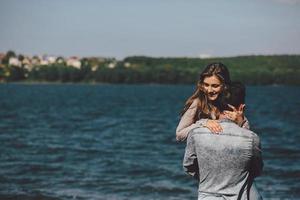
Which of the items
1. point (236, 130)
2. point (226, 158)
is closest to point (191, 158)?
point (226, 158)

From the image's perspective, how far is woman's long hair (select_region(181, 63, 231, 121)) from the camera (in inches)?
147

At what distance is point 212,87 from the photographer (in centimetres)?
376

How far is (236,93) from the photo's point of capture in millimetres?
3725

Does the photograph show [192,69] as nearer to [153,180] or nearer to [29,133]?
[29,133]

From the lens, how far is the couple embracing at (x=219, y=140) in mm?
3508

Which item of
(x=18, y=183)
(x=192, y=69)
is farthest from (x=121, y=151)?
(x=192, y=69)

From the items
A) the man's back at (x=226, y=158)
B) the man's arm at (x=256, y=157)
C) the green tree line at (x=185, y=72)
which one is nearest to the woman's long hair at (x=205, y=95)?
the man's back at (x=226, y=158)

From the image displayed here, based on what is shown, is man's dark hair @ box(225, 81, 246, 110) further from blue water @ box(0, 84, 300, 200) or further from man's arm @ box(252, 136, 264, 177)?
blue water @ box(0, 84, 300, 200)

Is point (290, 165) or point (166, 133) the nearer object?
point (290, 165)

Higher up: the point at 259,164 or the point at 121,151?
the point at 259,164

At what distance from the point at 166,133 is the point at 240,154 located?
2941 cm

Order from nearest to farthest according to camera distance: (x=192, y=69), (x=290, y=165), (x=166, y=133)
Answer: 1. (x=290, y=165)
2. (x=166, y=133)
3. (x=192, y=69)

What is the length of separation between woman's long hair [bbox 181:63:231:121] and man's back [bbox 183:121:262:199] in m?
0.25

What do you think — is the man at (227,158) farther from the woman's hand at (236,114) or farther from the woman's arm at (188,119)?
the woman's arm at (188,119)
